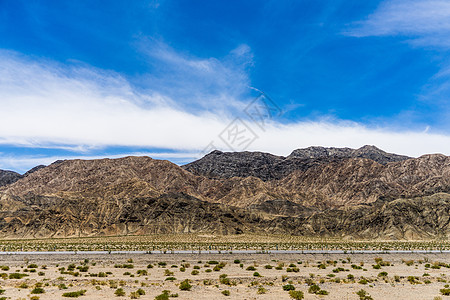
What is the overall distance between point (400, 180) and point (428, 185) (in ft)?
80.0

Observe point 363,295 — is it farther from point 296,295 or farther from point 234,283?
point 234,283

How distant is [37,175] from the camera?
197125mm

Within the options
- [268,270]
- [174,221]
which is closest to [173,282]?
[268,270]

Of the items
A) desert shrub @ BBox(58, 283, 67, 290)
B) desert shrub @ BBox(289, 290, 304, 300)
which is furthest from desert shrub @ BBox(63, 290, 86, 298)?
desert shrub @ BBox(289, 290, 304, 300)

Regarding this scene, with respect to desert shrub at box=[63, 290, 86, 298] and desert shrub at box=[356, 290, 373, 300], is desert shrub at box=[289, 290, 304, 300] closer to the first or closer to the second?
desert shrub at box=[356, 290, 373, 300]

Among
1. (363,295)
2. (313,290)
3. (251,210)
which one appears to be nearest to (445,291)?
(363,295)

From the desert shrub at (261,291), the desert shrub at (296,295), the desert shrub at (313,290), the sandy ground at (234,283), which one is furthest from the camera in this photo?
the desert shrub at (313,290)

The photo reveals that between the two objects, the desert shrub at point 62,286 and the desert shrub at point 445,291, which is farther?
the desert shrub at point 62,286

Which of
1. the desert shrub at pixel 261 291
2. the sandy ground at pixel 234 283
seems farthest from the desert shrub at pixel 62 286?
the desert shrub at pixel 261 291

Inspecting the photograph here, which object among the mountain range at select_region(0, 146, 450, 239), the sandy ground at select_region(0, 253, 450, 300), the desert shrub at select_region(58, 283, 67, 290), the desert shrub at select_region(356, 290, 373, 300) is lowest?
the sandy ground at select_region(0, 253, 450, 300)

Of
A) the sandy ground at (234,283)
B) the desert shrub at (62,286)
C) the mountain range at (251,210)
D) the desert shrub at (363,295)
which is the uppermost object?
the mountain range at (251,210)

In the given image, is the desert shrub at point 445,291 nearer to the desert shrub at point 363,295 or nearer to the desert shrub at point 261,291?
the desert shrub at point 363,295

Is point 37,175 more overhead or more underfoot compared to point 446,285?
more overhead

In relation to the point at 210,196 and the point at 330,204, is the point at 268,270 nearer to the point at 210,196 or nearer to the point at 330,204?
the point at 330,204
